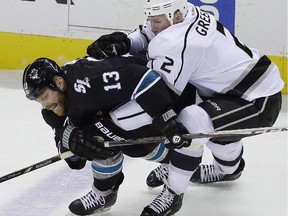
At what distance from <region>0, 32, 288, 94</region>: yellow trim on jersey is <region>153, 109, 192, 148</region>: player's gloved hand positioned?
2.10m

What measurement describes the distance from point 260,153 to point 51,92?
1.24m

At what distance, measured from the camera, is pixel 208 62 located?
2.70 m

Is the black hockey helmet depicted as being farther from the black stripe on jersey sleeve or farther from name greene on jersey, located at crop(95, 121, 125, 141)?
the black stripe on jersey sleeve

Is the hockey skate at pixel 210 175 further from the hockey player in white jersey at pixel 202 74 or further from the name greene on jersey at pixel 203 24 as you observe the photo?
the name greene on jersey at pixel 203 24

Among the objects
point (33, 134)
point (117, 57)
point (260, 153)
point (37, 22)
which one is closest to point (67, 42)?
point (37, 22)

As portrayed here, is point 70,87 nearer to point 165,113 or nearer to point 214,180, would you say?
point 165,113

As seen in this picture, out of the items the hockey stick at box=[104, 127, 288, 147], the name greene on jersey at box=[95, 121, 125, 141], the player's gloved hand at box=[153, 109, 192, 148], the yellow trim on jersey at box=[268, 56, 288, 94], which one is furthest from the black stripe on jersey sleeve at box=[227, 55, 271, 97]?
the yellow trim on jersey at box=[268, 56, 288, 94]

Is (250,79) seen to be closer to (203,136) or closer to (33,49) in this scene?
(203,136)

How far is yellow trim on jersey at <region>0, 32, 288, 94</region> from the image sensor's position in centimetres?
460

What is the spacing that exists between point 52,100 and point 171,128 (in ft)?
1.28

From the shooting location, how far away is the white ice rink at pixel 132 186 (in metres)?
2.86

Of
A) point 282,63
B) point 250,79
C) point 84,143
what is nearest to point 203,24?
point 250,79

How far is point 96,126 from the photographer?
8.68 ft

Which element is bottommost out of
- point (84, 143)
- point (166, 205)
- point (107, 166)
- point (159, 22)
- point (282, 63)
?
point (282, 63)
